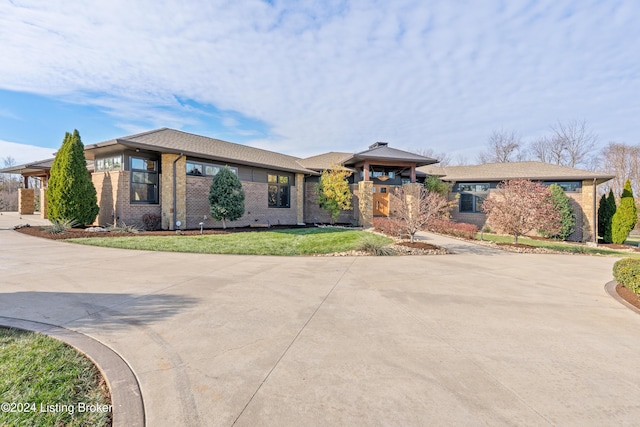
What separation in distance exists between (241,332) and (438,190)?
20.9 meters

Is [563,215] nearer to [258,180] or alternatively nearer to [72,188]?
[258,180]

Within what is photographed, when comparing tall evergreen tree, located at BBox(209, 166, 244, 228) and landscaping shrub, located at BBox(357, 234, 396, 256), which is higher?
tall evergreen tree, located at BBox(209, 166, 244, 228)

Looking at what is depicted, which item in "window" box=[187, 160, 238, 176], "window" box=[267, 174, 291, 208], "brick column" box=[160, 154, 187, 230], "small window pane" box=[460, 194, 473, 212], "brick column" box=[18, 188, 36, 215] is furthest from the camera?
"brick column" box=[18, 188, 36, 215]

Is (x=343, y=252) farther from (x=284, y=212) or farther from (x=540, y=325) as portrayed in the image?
(x=284, y=212)

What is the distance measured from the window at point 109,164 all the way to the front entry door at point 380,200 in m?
15.7

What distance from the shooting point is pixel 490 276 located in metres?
7.00

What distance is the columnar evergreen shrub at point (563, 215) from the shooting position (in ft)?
58.9

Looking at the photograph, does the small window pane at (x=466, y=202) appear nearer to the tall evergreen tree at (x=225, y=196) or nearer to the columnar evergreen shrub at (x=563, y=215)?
the columnar evergreen shrub at (x=563, y=215)

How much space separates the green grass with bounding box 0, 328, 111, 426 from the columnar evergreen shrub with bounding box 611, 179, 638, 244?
26845 mm

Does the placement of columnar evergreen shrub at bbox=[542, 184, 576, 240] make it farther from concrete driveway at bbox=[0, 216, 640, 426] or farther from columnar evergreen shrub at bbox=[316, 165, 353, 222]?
concrete driveway at bbox=[0, 216, 640, 426]

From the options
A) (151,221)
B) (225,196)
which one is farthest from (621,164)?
(151,221)

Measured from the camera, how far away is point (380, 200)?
2130 cm

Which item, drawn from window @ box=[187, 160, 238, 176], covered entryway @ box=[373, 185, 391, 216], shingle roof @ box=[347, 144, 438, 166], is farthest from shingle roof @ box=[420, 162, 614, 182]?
window @ box=[187, 160, 238, 176]

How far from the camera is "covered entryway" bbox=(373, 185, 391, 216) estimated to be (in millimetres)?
21156
